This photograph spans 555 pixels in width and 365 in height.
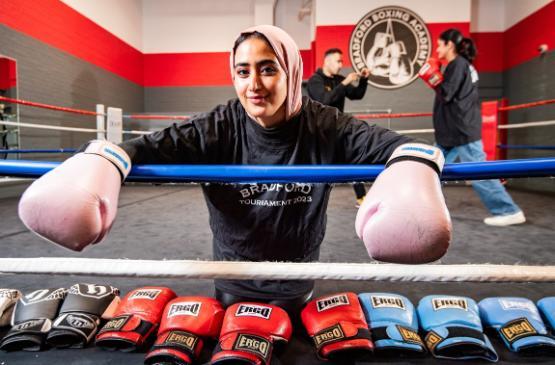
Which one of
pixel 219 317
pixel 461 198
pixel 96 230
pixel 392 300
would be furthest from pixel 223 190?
pixel 461 198

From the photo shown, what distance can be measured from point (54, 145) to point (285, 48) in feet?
14.1

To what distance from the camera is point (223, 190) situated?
1.03 metres

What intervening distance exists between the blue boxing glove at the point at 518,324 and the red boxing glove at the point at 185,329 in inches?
31.2

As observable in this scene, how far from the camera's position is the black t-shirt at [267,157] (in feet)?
3.16

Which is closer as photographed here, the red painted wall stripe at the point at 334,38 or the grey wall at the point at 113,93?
the grey wall at the point at 113,93

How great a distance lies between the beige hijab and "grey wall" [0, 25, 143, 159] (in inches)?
149

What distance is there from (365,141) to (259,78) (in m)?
0.29

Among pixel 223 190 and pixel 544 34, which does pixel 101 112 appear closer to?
pixel 223 190

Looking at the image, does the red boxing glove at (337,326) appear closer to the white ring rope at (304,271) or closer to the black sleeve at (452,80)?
the white ring rope at (304,271)

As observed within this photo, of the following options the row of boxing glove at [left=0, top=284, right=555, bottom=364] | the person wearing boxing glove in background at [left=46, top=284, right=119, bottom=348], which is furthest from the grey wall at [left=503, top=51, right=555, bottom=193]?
the person wearing boxing glove in background at [left=46, top=284, right=119, bottom=348]

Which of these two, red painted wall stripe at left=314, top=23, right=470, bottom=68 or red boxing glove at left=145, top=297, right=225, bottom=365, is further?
red painted wall stripe at left=314, top=23, right=470, bottom=68

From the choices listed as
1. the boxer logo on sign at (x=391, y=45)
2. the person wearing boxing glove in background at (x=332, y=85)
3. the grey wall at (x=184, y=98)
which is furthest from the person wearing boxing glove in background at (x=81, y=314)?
the grey wall at (x=184, y=98)

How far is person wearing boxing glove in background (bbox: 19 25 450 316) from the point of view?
1.77ft

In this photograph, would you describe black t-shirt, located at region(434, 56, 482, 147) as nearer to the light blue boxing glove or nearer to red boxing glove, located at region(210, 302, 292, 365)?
the light blue boxing glove
